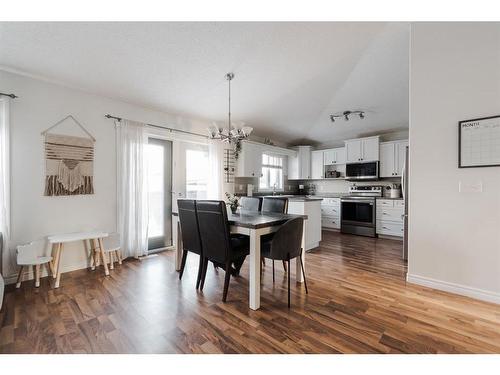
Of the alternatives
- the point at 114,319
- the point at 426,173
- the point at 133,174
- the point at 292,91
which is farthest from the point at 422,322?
the point at 133,174

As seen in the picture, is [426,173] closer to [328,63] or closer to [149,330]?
[328,63]

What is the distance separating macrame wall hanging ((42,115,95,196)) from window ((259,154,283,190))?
3.62m

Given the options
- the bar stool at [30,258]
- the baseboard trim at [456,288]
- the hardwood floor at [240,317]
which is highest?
the bar stool at [30,258]

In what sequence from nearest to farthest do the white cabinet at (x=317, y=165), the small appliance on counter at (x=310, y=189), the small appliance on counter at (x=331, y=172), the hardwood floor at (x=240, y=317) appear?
the hardwood floor at (x=240, y=317) → the small appliance on counter at (x=331, y=172) → the white cabinet at (x=317, y=165) → the small appliance on counter at (x=310, y=189)

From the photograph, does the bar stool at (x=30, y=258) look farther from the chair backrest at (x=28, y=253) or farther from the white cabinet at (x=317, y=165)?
the white cabinet at (x=317, y=165)

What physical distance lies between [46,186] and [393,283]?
4.21 m

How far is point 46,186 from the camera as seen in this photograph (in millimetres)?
2840

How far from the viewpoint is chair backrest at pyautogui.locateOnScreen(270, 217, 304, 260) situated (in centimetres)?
214

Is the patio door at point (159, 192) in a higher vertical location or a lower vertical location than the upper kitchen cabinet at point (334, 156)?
lower

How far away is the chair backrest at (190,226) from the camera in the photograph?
96.5 inches

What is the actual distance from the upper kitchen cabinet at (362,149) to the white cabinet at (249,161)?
7.03 ft

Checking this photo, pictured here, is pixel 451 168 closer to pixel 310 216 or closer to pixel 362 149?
pixel 310 216

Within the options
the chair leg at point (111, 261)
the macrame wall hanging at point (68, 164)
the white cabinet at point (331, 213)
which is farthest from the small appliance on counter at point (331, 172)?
the macrame wall hanging at point (68, 164)

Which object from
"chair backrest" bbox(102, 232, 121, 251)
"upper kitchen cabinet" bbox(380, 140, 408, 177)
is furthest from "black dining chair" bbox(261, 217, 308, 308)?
"upper kitchen cabinet" bbox(380, 140, 408, 177)
